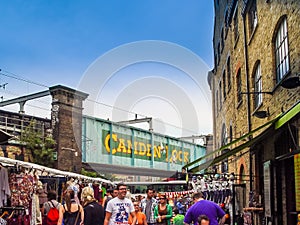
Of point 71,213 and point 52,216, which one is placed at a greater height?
point 71,213

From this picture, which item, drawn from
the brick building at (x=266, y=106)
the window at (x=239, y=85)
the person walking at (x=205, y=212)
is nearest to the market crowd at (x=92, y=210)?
the person walking at (x=205, y=212)

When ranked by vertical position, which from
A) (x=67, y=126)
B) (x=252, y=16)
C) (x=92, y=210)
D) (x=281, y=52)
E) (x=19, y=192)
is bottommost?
(x=92, y=210)

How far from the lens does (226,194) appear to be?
13.9 meters

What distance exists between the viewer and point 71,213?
7898mm

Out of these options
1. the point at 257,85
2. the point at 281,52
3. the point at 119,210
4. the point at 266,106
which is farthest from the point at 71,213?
the point at 257,85

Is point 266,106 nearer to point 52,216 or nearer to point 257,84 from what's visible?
point 257,84

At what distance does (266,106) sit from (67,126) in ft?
45.7

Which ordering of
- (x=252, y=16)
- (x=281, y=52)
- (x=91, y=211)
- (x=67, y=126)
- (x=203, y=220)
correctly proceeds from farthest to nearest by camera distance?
(x=67, y=126) → (x=252, y=16) → (x=281, y=52) → (x=91, y=211) → (x=203, y=220)

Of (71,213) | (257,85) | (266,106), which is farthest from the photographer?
(257,85)

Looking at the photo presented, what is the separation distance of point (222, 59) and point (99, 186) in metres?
9.43

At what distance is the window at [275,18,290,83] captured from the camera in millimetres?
10570

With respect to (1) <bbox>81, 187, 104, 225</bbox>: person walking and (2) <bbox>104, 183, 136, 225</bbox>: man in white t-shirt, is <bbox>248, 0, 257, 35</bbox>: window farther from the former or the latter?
(1) <bbox>81, 187, 104, 225</bbox>: person walking

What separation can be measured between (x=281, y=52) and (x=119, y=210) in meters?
5.81

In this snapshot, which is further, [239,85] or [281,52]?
[239,85]
